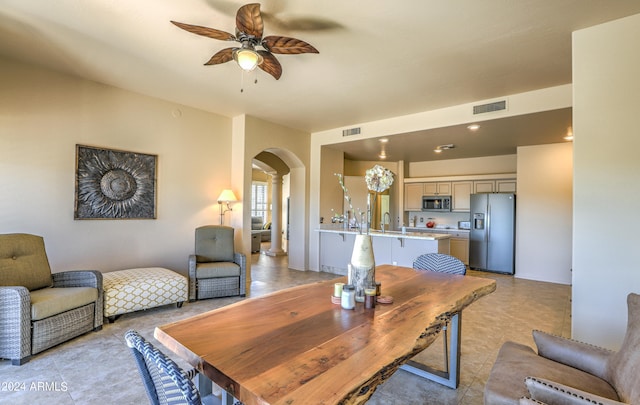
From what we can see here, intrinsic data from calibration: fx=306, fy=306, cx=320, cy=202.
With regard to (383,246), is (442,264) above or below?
above

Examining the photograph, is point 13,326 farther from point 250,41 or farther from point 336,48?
point 336,48

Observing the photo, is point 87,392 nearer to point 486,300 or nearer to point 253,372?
point 253,372

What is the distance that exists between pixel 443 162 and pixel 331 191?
3281 mm

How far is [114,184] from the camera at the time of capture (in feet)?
13.2

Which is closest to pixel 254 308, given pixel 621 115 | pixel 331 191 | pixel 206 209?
pixel 621 115

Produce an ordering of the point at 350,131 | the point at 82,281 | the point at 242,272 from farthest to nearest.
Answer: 1. the point at 350,131
2. the point at 242,272
3. the point at 82,281

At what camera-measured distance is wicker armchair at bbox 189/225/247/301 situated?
4035 mm

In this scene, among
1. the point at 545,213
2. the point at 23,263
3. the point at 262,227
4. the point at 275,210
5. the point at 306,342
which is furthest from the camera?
the point at 262,227

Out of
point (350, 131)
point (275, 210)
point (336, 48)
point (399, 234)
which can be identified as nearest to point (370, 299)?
point (336, 48)

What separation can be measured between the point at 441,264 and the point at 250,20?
2485 millimetres

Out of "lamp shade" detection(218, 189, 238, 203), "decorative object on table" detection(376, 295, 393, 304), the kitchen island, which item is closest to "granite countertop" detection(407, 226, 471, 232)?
the kitchen island

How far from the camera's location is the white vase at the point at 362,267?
5.67 feet

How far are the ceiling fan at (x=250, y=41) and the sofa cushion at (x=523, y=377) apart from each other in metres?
2.32

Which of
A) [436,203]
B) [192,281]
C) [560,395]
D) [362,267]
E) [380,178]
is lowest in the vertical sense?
[192,281]
